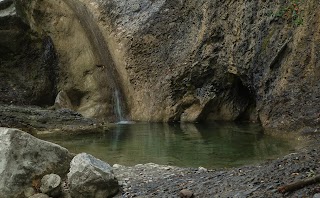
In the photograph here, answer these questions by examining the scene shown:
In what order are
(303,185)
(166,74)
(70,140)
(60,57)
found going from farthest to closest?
(60,57) < (166,74) < (70,140) < (303,185)

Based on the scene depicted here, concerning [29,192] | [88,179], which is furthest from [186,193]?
[29,192]

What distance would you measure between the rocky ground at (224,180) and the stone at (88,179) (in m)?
0.29

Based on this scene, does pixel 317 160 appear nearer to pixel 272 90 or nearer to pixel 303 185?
pixel 303 185

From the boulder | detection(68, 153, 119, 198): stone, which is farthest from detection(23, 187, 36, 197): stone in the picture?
detection(68, 153, 119, 198): stone

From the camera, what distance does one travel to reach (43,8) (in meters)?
20.3

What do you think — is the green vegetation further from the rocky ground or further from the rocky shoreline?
the rocky ground

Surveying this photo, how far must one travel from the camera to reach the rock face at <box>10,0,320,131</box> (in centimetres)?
1188

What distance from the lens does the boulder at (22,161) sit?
5816mm

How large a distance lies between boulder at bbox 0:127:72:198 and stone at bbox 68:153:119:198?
0.56m

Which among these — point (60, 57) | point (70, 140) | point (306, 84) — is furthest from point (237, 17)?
point (60, 57)

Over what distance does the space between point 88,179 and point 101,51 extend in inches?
592

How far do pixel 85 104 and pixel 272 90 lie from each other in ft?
31.5

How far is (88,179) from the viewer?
5.75 meters

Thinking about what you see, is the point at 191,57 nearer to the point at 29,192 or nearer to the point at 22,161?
the point at 22,161
